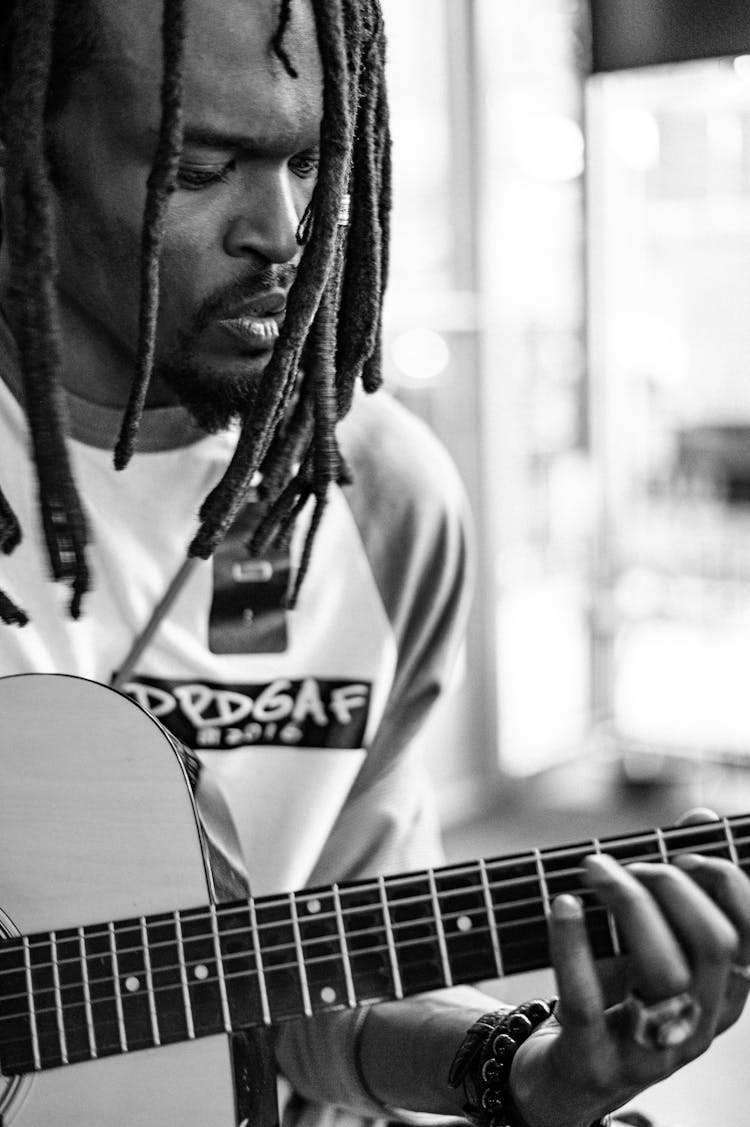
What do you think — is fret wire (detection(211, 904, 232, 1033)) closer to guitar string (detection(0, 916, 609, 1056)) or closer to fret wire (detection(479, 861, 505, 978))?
guitar string (detection(0, 916, 609, 1056))

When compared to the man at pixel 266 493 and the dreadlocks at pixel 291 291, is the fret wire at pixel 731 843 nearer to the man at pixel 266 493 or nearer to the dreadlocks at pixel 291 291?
the man at pixel 266 493

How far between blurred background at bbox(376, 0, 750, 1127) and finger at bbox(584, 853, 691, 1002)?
206cm

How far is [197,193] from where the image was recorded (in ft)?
2.54

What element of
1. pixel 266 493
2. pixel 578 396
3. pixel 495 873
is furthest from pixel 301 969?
pixel 578 396

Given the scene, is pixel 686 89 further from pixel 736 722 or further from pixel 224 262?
pixel 224 262

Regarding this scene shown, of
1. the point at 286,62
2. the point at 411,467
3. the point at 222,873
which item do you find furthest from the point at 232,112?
the point at 222,873

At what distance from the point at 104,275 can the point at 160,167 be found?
0.30ft

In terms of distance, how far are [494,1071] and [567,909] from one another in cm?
19

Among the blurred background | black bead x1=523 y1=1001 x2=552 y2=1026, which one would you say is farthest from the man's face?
the blurred background

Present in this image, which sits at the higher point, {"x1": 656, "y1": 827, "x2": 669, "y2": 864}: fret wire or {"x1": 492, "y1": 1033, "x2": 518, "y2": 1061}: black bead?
{"x1": 656, "y1": 827, "x2": 669, "y2": 864}: fret wire

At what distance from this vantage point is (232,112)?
756mm

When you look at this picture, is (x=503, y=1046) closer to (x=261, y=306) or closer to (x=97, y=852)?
(x=97, y=852)

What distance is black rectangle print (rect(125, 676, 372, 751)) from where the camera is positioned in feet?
2.91

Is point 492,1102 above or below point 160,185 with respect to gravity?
below
